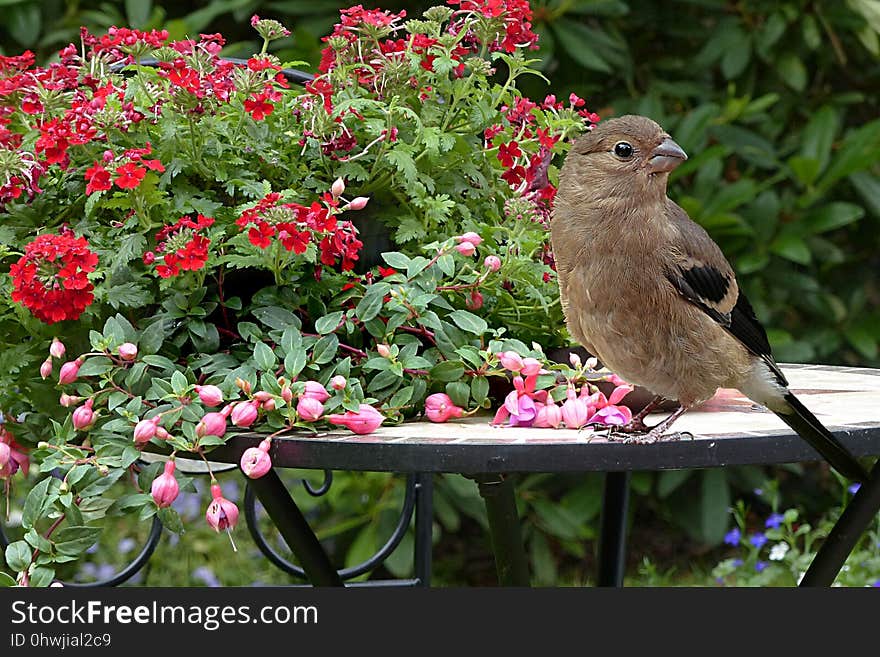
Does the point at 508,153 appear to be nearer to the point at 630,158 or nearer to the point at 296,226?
the point at 630,158

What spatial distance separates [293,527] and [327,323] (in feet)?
0.99

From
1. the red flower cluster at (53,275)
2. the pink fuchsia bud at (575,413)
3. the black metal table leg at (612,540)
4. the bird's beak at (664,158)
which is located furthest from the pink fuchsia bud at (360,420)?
the black metal table leg at (612,540)

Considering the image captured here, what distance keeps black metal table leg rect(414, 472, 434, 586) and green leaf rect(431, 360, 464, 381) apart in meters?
1.15

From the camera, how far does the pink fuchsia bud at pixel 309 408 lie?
1415 mm

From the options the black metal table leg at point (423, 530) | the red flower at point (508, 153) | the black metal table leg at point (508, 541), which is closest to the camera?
the red flower at point (508, 153)

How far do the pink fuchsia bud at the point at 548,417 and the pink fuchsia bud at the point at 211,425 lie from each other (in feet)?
1.36

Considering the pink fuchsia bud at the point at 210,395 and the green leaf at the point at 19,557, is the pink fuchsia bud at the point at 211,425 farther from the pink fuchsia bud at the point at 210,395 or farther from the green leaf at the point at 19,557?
the green leaf at the point at 19,557

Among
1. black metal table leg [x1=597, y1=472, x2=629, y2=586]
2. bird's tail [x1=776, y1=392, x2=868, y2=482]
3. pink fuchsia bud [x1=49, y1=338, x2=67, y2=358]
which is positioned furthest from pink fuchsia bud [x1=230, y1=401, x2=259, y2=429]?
black metal table leg [x1=597, y1=472, x2=629, y2=586]

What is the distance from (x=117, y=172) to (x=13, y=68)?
39 cm

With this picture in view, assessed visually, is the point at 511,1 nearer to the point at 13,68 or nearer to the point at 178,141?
the point at 178,141

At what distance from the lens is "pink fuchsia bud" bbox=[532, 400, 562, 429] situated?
1.54 metres

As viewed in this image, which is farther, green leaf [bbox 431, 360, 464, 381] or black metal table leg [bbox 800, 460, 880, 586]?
black metal table leg [bbox 800, 460, 880, 586]

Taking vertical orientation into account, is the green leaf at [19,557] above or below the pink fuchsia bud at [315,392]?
below

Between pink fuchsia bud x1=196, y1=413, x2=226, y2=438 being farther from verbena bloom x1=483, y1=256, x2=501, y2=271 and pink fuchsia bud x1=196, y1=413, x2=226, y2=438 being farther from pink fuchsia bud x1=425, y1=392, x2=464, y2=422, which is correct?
verbena bloom x1=483, y1=256, x2=501, y2=271
